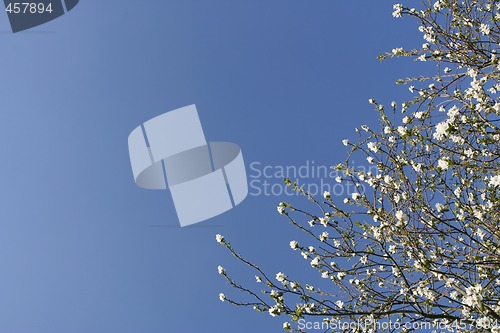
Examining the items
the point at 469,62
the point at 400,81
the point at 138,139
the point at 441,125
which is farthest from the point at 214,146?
the point at 441,125

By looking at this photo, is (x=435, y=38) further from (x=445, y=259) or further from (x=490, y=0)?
(x=445, y=259)

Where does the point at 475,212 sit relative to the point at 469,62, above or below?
below

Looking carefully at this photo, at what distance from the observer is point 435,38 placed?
6.19 m

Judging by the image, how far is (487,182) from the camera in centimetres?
568

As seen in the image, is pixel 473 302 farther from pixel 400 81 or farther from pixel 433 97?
pixel 400 81

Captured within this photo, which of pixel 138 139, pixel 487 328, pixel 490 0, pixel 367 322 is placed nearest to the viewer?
pixel 487 328

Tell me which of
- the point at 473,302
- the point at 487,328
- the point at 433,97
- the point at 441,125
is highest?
the point at 433,97

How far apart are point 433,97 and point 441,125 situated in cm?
166

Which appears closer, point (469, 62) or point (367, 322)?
point (367, 322)

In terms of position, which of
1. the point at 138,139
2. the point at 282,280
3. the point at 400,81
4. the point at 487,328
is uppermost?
the point at 138,139

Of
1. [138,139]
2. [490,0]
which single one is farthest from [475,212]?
[138,139]

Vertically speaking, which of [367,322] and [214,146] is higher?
[214,146]

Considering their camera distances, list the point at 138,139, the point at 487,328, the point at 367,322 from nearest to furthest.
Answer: the point at 487,328 < the point at 367,322 < the point at 138,139

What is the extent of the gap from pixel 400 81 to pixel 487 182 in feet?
5.33
